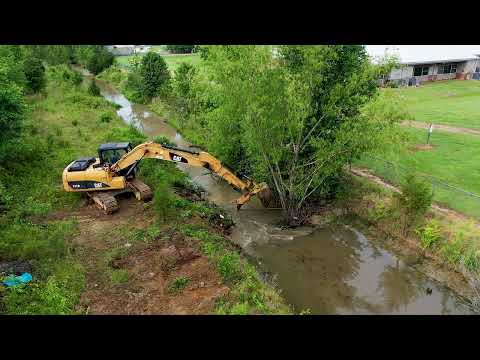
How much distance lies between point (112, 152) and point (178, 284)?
839cm

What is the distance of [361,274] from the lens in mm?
14094

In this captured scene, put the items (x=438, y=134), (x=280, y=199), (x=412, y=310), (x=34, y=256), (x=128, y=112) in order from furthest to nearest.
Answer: (x=128, y=112) < (x=438, y=134) < (x=280, y=199) < (x=34, y=256) < (x=412, y=310)

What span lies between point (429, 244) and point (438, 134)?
452 inches

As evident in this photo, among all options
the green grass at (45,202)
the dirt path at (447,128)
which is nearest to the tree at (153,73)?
the green grass at (45,202)

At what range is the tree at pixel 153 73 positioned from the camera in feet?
123

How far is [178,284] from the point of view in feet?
40.6

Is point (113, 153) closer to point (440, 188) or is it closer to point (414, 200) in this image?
point (414, 200)

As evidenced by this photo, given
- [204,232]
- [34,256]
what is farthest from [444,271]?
[34,256]

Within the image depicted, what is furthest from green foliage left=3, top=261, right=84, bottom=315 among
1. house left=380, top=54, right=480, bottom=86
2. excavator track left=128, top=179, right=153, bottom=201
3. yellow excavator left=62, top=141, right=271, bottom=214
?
house left=380, top=54, right=480, bottom=86

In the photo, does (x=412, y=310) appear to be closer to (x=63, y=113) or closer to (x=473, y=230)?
(x=473, y=230)

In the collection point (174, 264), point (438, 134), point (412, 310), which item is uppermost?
point (438, 134)

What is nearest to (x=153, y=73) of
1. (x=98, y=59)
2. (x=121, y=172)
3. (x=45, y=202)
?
(x=121, y=172)

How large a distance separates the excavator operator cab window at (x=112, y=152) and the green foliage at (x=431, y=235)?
1306 centimetres

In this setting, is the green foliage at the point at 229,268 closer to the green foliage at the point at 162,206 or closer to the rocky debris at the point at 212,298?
the rocky debris at the point at 212,298
